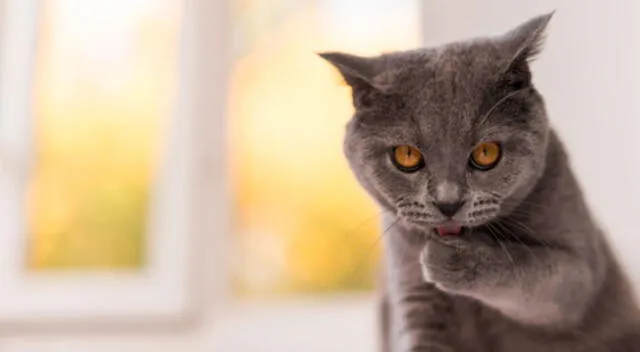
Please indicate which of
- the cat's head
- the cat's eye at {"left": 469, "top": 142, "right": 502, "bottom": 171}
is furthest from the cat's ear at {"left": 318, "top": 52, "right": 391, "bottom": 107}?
the cat's eye at {"left": 469, "top": 142, "right": 502, "bottom": 171}

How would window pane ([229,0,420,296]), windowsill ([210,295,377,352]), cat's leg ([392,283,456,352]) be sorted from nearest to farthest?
1. cat's leg ([392,283,456,352])
2. windowsill ([210,295,377,352])
3. window pane ([229,0,420,296])

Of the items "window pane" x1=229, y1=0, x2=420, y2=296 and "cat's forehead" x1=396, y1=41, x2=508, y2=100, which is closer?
"cat's forehead" x1=396, y1=41, x2=508, y2=100

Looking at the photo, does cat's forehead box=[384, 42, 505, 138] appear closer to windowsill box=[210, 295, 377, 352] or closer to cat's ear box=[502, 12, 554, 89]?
cat's ear box=[502, 12, 554, 89]

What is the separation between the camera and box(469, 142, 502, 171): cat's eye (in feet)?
2.57

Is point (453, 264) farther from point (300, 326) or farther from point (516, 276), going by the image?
point (300, 326)

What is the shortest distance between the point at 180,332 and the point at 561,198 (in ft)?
3.38

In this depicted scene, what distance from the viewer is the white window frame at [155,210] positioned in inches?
64.9

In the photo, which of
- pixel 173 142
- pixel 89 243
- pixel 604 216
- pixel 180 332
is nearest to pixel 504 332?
pixel 604 216

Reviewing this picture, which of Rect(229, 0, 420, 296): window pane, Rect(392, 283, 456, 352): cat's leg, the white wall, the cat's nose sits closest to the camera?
the cat's nose

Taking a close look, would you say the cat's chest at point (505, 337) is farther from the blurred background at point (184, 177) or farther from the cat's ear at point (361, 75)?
the blurred background at point (184, 177)

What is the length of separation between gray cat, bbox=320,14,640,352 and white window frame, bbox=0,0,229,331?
874 millimetres

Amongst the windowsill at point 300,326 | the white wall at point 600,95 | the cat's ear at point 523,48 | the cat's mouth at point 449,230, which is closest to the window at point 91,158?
the windowsill at point 300,326

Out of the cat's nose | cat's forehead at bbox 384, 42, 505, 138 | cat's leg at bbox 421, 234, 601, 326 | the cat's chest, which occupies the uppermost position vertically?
cat's forehead at bbox 384, 42, 505, 138

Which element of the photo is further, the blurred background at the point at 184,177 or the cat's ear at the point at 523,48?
the blurred background at the point at 184,177
